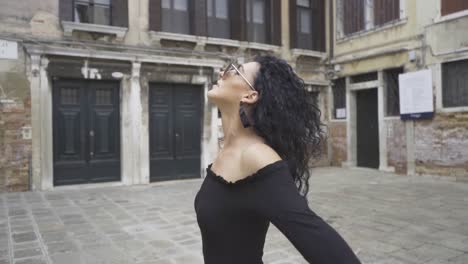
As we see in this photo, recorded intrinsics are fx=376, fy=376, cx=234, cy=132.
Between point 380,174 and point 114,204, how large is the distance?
22.8 ft

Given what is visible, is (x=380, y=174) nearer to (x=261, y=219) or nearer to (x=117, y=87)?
(x=117, y=87)

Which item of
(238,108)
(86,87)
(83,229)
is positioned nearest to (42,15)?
(86,87)

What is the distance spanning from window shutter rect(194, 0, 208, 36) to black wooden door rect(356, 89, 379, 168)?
515 centimetres

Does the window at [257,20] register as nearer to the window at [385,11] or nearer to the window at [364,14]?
the window at [364,14]

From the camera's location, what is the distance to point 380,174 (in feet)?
33.0

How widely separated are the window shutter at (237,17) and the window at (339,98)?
12.2 ft

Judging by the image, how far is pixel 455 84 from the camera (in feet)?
28.6

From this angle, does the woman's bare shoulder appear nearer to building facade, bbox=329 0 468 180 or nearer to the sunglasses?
the sunglasses

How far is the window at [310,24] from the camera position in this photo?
11.8 metres

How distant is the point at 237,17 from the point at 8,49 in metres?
5.58

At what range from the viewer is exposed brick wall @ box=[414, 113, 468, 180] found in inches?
337

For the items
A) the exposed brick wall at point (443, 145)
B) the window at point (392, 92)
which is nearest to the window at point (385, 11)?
the window at point (392, 92)

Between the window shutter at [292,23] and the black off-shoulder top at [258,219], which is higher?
the window shutter at [292,23]

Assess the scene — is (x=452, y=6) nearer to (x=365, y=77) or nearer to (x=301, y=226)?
(x=365, y=77)
